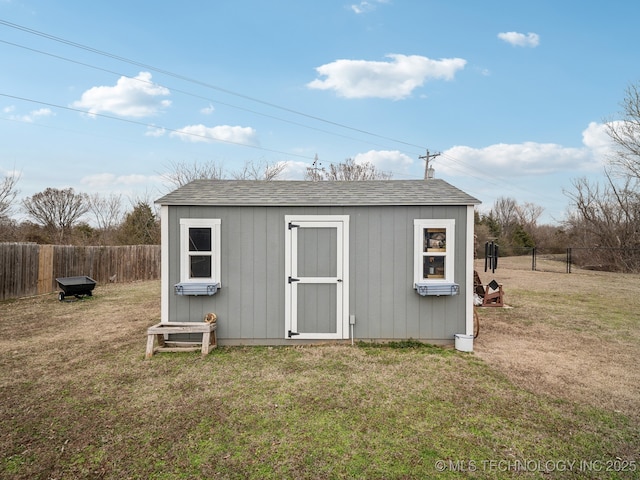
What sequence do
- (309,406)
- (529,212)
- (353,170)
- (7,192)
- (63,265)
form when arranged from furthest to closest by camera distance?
(529,212) < (353,170) < (7,192) < (63,265) < (309,406)

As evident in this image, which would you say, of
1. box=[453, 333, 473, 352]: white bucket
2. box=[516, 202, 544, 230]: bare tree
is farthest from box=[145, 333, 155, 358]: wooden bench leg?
box=[516, 202, 544, 230]: bare tree

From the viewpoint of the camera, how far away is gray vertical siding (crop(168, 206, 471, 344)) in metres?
5.12

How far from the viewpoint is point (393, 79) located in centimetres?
1289

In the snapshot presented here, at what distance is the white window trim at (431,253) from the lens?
504 cm

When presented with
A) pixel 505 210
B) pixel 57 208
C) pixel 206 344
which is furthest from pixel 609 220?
pixel 57 208

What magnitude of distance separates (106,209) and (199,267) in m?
21.4

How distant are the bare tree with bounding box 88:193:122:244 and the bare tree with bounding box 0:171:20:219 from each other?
7.44 metres

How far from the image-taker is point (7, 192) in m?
14.0

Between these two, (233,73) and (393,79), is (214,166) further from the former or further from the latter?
(393,79)

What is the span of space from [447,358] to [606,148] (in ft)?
62.0

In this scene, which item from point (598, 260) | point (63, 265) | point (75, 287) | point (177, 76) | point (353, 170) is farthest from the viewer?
point (353, 170)

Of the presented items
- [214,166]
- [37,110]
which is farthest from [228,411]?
[214,166]

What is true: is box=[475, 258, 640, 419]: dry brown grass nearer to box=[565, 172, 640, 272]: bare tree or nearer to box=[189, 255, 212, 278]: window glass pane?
box=[189, 255, 212, 278]: window glass pane

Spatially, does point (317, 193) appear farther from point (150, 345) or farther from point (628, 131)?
point (628, 131)
